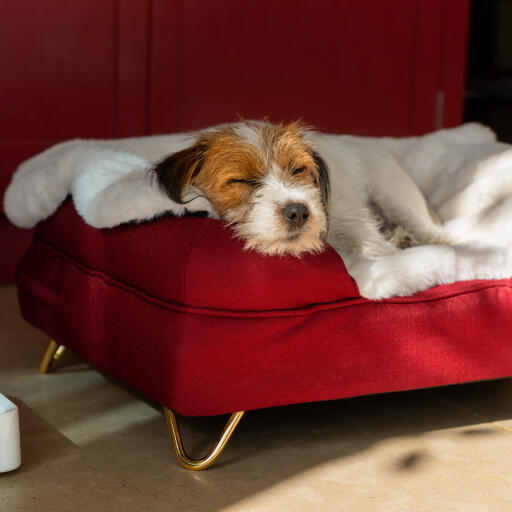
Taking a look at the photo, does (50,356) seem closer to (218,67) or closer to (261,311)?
(261,311)

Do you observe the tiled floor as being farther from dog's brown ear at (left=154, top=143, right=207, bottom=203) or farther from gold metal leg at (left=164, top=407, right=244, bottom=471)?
dog's brown ear at (left=154, top=143, right=207, bottom=203)

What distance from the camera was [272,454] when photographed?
7.59 ft

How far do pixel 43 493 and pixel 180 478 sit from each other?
13.6 inches

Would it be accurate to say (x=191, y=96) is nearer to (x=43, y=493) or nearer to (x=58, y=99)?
(x=58, y=99)

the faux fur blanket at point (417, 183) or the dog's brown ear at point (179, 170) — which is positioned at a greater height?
the dog's brown ear at point (179, 170)

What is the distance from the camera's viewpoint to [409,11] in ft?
15.9

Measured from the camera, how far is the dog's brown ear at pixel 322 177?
2487mm

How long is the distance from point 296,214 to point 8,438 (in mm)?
935

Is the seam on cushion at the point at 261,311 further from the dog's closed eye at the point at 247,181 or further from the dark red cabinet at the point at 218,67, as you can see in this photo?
the dark red cabinet at the point at 218,67

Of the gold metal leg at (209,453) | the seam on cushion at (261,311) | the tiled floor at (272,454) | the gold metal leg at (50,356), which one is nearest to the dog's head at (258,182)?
the seam on cushion at (261,311)

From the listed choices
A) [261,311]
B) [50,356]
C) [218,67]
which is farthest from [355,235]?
[218,67]

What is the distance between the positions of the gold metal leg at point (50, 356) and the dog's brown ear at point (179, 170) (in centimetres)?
95

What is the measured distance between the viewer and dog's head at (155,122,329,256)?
2.17 m

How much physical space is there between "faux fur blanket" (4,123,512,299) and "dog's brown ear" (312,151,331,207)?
8.7 inches
